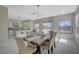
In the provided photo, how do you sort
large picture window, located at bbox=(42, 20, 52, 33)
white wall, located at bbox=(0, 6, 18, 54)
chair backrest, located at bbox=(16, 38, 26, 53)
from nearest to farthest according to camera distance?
chair backrest, located at bbox=(16, 38, 26, 53), large picture window, located at bbox=(42, 20, 52, 33), white wall, located at bbox=(0, 6, 18, 54)

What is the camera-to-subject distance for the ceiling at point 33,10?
137 inches

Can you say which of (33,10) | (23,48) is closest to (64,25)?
(33,10)

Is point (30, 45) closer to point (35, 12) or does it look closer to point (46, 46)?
point (46, 46)

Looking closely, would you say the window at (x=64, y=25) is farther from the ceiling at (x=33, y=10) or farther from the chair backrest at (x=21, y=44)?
the chair backrest at (x=21, y=44)

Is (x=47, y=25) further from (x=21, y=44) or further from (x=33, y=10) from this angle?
(x=21, y=44)

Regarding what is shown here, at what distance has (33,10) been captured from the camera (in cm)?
386

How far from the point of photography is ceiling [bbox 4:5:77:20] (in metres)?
3.48

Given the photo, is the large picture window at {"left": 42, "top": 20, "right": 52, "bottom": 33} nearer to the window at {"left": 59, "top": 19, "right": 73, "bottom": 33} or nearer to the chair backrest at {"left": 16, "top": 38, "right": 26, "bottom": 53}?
the window at {"left": 59, "top": 19, "right": 73, "bottom": 33}

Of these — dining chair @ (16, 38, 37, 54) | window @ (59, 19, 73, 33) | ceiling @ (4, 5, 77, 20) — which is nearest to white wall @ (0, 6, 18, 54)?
ceiling @ (4, 5, 77, 20)

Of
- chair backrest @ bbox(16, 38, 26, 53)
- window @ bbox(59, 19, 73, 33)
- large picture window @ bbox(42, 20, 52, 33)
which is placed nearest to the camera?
chair backrest @ bbox(16, 38, 26, 53)

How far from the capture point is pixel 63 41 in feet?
13.2

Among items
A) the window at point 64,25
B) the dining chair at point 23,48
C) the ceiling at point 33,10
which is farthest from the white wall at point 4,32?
the window at point 64,25

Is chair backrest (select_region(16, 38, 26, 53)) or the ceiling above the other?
the ceiling

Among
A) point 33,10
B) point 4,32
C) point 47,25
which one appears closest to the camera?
point 47,25
